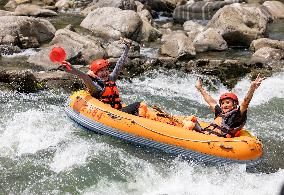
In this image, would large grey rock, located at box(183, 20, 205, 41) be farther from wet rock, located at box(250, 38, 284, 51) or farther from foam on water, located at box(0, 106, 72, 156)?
foam on water, located at box(0, 106, 72, 156)

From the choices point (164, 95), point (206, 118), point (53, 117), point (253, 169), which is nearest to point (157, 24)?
point (164, 95)

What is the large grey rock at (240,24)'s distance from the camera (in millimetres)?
16203

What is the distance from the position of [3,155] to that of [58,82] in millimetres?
3923

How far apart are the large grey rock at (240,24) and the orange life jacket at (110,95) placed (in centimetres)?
890

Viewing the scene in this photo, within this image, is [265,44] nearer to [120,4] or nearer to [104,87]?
[120,4]

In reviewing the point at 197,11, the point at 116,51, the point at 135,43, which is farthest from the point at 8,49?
the point at 197,11

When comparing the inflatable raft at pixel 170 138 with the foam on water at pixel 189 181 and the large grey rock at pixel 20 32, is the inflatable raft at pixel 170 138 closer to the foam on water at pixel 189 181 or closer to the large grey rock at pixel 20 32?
the foam on water at pixel 189 181

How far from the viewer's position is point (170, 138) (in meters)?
7.41

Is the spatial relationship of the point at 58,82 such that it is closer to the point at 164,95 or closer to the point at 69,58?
the point at 69,58

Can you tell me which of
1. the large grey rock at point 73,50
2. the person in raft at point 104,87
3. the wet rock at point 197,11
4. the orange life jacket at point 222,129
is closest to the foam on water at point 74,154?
the person in raft at point 104,87

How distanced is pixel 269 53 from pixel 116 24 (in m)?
5.46

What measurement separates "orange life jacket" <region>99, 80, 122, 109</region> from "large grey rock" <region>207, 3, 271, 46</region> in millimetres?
8899

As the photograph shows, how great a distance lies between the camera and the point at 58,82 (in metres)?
10.9

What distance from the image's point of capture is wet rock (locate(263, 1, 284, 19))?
22016 mm
